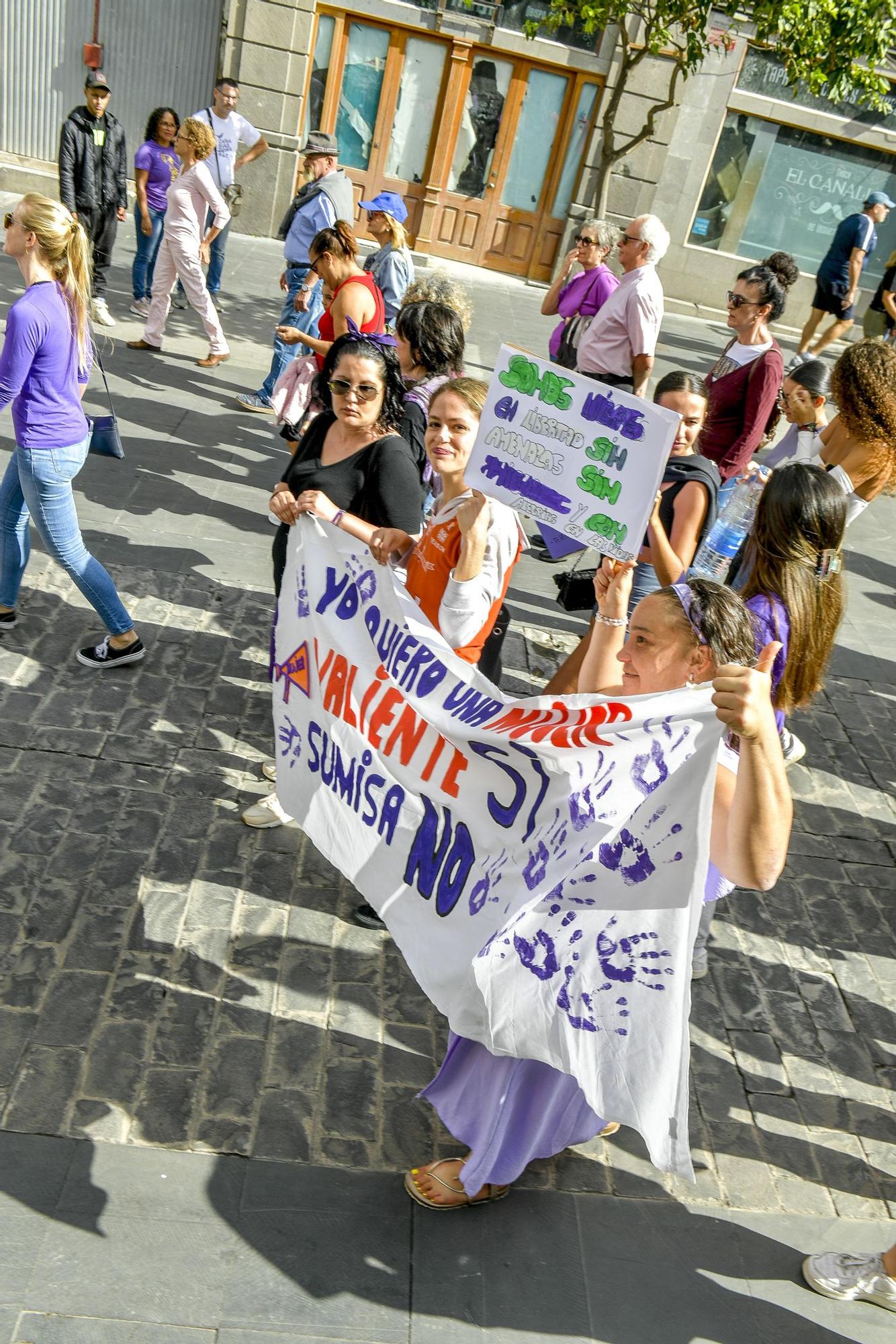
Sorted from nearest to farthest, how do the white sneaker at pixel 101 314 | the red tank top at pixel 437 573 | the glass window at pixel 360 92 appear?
the red tank top at pixel 437 573, the white sneaker at pixel 101 314, the glass window at pixel 360 92

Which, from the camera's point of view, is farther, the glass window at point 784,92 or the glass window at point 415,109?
the glass window at point 784,92

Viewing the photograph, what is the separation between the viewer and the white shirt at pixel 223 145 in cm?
1107

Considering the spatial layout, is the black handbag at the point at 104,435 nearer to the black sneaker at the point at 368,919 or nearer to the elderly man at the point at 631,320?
the black sneaker at the point at 368,919

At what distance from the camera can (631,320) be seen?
22.7ft

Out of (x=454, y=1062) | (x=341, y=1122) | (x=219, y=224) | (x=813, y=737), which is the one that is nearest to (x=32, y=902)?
(x=341, y=1122)

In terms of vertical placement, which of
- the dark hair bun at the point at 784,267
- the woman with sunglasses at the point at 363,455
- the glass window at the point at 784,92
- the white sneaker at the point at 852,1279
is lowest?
the white sneaker at the point at 852,1279

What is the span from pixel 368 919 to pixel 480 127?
561 inches

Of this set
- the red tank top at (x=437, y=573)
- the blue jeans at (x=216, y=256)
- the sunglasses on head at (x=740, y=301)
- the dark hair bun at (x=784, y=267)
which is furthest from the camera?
the blue jeans at (x=216, y=256)

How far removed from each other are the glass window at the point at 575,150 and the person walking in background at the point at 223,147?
5.67 metres

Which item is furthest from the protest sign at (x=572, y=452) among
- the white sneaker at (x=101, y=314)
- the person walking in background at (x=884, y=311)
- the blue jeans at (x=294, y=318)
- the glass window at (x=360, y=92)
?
the glass window at (x=360, y=92)

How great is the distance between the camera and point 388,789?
11.3ft

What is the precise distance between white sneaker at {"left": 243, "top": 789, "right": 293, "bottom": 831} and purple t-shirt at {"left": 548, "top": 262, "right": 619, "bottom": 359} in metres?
4.24

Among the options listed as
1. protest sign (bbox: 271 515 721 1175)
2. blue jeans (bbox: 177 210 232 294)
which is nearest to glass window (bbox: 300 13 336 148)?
blue jeans (bbox: 177 210 232 294)

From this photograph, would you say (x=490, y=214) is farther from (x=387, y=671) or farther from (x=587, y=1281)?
(x=587, y=1281)
